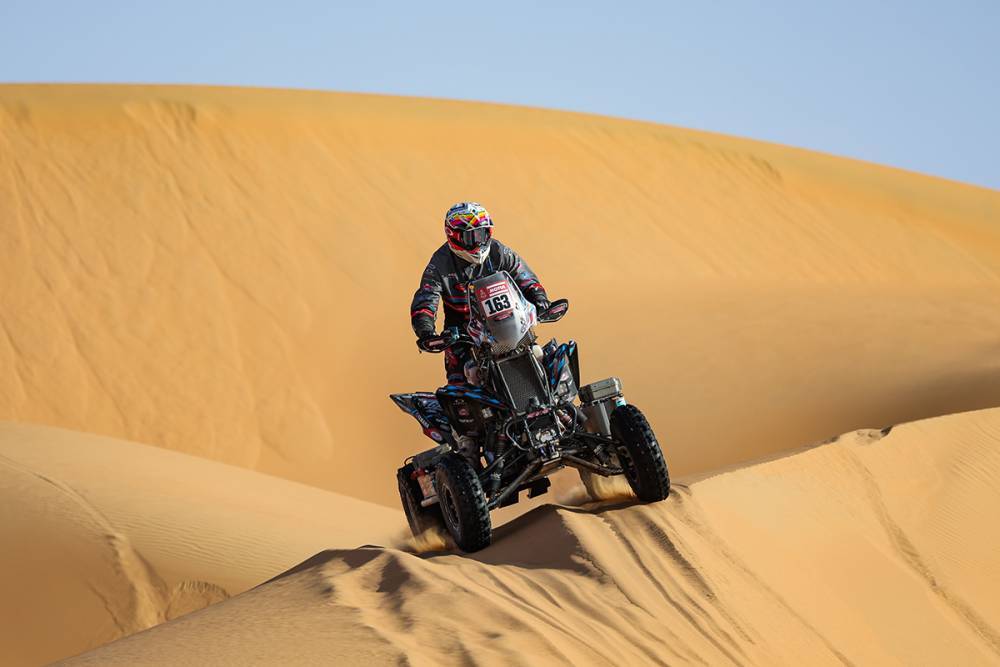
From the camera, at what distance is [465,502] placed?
7.32m

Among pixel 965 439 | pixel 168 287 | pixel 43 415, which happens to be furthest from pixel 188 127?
pixel 965 439

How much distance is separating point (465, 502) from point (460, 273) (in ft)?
5.08

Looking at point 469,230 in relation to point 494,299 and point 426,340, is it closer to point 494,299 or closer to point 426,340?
point 494,299

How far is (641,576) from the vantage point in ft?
21.7

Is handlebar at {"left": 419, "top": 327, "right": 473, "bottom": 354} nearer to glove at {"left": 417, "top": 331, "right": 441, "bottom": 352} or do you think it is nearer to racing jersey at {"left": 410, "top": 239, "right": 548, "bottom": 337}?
glove at {"left": 417, "top": 331, "right": 441, "bottom": 352}

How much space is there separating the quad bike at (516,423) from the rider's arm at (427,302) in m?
0.23

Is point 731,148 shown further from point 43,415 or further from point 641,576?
point 641,576

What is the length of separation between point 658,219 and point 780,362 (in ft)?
37.9

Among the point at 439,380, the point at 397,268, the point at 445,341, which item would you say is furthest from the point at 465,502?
the point at 397,268

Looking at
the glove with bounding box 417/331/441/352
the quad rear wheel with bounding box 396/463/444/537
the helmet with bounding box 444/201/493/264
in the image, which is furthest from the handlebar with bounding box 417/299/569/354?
the quad rear wheel with bounding box 396/463/444/537

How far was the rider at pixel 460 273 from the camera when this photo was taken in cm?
787

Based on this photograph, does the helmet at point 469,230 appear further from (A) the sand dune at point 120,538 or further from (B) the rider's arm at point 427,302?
(A) the sand dune at point 120,538

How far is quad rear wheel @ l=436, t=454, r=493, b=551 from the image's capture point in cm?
732

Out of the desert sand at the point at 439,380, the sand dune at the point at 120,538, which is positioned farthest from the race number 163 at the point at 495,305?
the sand dune at the point at 120,538
